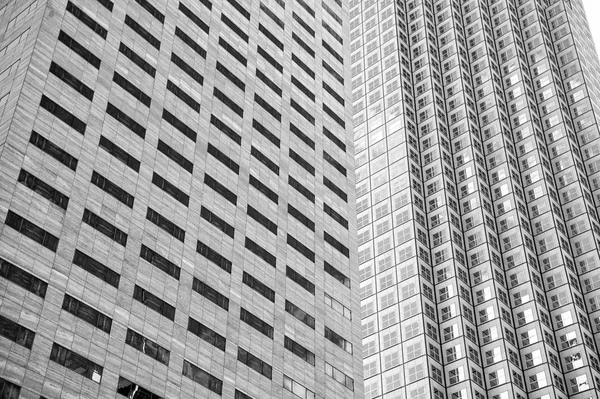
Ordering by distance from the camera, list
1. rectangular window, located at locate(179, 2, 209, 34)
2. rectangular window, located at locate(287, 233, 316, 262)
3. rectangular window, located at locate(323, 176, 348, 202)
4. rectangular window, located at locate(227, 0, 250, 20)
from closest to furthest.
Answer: rectangular window, located at locate(287, 233, 316, 262) < rectangular window, located at locate(179, 2, 209, 34) < rectangular window, located at locate(323, 176, 348, 202) < rectangular window, located at locate(227, 0, 250, 20)

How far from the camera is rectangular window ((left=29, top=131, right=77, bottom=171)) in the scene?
66500 mm

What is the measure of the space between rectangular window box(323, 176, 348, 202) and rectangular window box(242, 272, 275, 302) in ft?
63.6

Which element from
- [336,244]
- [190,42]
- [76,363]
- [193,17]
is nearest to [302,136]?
[336,244]

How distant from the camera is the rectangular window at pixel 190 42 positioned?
3435 inches

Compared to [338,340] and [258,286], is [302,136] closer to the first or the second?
[258,286]

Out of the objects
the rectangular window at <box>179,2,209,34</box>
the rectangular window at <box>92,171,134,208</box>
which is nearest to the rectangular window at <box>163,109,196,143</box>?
the rectangular window at <box>92,171,134,208</box>

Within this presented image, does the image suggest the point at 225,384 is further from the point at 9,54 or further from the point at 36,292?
the point at 9,54

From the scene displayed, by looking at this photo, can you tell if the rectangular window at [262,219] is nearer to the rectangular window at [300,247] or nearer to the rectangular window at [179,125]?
the rectangular window at [300,247]

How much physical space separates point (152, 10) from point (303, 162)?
71.2ft

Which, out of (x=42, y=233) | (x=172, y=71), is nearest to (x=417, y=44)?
(x=172, y=71)

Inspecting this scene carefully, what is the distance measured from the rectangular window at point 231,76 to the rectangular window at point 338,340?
1043 inches

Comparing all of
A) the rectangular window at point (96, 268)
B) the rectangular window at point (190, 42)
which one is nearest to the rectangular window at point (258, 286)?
the rectangular window at point (96, 268)

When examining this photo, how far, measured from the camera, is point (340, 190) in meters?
96.0

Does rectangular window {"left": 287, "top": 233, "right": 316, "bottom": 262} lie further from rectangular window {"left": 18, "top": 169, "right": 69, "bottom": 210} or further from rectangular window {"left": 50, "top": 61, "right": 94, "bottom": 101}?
rectangular window {"left": 18, "top": 169, "right": 69, "bottom": 210}
